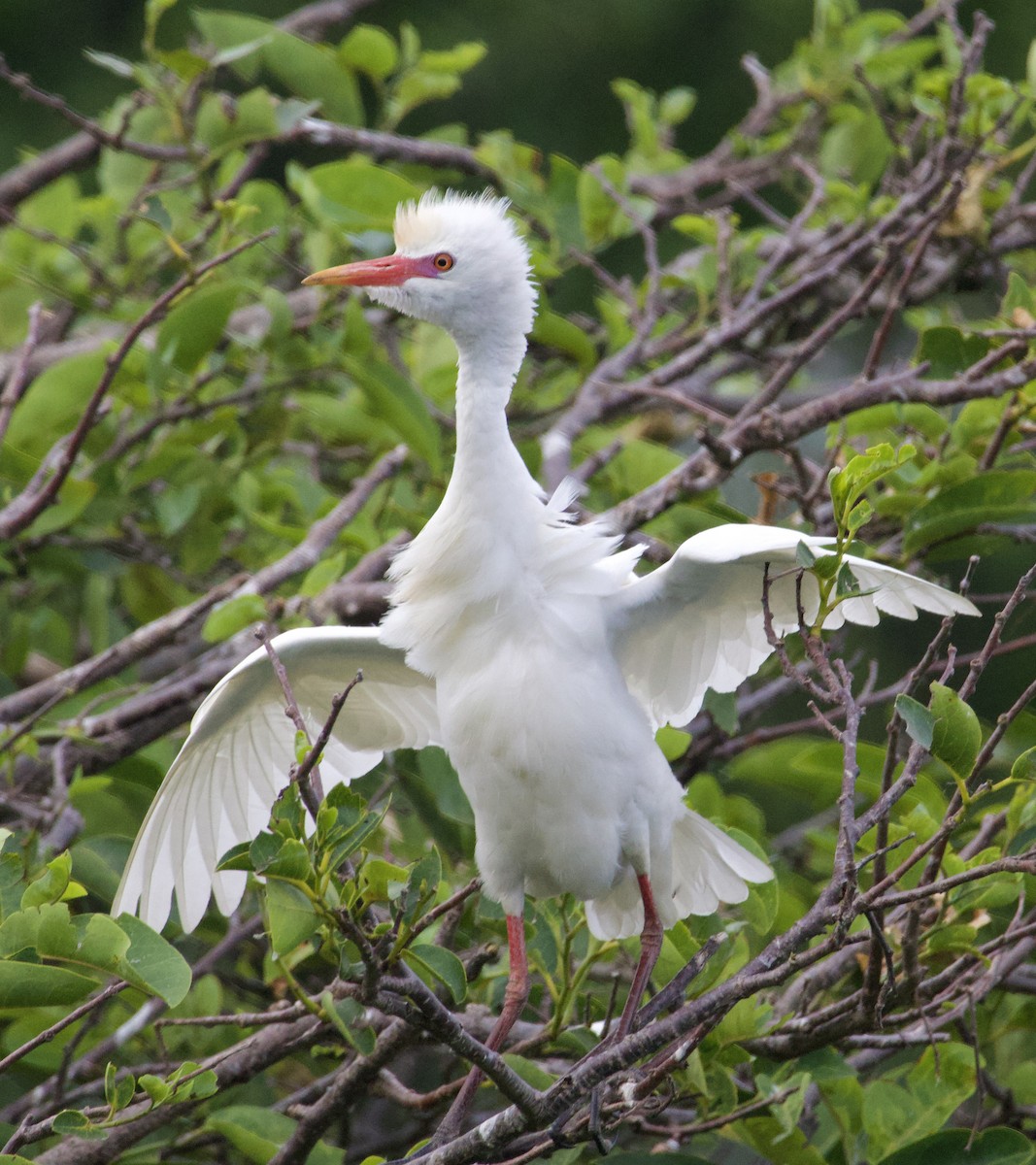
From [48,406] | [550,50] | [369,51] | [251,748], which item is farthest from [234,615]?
[550,50]

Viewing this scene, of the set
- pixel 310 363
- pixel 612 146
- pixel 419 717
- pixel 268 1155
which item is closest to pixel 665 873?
pixel 419 717

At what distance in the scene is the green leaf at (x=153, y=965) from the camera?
1.55 m

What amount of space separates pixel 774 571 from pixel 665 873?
1.71 feet

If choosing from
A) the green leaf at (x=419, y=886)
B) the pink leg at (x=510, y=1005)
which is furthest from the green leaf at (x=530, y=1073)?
the green leaf at (x=419, y=886)

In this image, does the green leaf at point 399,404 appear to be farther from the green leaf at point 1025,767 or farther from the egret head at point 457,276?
the green leaf at point 1025,767

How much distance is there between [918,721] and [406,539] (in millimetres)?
1340

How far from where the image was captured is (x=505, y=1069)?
1604 millimetres

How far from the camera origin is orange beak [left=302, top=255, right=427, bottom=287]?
2076mm

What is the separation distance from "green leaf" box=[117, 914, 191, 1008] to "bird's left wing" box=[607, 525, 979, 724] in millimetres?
780

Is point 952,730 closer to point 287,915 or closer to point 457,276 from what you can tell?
point 287,915

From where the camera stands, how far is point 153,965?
1.57 m

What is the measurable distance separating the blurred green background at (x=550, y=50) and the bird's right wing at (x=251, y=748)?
16.1ft

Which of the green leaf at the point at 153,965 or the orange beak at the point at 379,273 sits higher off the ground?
the orange beak at the point at 379,273

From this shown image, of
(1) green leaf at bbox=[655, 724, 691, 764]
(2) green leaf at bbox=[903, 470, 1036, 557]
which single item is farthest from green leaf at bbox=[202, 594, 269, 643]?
(2) green leaf at bbox=[903, 470, 1036, 557]
